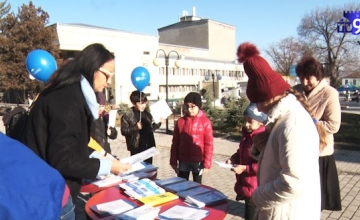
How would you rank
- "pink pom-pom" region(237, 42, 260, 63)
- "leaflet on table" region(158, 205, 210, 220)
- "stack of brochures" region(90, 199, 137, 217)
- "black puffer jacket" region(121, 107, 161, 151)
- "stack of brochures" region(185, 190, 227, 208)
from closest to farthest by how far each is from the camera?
"pink pom-pom" region(237, 42, 260, 63), "leaflet on table" region(158, 205, 210, 220), "stack of brochures" region(90, 199, 137, 217), "stack of brochures" region(185, 190, 227, 208), "black puffer jacket" region(121, 107, 161, 151)

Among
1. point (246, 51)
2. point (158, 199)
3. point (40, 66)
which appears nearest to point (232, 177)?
point (158, 199)

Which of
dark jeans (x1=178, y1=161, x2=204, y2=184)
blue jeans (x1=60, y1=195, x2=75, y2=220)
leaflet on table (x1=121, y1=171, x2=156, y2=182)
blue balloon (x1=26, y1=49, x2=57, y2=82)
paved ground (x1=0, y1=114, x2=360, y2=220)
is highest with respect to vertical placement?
blue balloon (x1=26, y1=49, x2=57, y2=82)

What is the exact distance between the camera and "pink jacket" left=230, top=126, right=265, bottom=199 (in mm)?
2962

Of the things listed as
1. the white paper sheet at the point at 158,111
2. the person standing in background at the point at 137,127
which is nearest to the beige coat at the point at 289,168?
the person standing in background at the point at 137,127

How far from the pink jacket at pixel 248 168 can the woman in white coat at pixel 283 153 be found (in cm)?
110

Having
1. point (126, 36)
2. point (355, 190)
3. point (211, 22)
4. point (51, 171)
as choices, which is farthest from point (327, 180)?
point (211, 22)

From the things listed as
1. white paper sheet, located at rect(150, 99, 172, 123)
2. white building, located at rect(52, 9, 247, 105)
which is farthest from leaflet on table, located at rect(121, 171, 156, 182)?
white building, located at rect(52, 9, 247, 105)

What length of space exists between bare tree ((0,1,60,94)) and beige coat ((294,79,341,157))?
23554mm

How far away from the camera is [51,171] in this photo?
1.13m

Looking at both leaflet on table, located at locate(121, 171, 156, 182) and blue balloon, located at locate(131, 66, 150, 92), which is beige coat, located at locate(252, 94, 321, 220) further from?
blue balloon, located at locate(131, 66, 150, 92)

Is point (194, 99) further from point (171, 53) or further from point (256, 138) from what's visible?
point (171, 53)

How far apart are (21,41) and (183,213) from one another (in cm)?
2710

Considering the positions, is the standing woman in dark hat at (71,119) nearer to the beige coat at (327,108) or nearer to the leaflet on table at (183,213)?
the leaflet on table at (183,213)

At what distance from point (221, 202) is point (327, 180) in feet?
4.67
